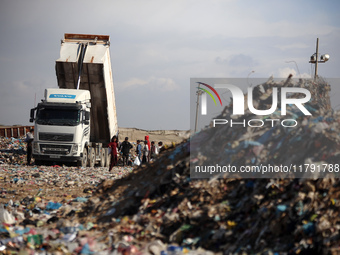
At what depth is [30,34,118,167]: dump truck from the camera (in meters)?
15.5

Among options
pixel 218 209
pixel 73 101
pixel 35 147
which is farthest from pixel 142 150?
pixel 218 209

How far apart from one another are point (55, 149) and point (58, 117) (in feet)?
4.42

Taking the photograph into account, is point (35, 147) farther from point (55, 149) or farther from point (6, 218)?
point (6, 218)

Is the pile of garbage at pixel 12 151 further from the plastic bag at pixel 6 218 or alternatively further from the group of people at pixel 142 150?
the plastic bag at pixel 6 218

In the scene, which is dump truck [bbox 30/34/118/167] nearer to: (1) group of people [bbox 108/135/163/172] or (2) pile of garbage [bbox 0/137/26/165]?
(1) group of people [bbox 108/135/163/172]

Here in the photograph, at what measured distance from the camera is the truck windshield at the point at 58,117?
15500 mm

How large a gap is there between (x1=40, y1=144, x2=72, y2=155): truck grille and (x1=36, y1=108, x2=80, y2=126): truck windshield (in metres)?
0.94

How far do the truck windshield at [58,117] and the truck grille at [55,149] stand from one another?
37.1 inches

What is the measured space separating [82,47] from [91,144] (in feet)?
13.6

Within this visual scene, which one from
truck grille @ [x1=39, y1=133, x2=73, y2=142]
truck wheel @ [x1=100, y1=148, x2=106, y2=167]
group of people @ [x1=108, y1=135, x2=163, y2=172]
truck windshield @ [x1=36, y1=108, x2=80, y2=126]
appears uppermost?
truck windshield @ [x1=36, y1=108, x2=80, y2=126]

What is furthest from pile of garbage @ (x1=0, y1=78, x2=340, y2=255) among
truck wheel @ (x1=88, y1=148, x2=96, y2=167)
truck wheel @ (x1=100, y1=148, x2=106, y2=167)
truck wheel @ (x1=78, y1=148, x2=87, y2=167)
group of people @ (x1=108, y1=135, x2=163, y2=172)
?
truck wheel @ (x1=100, y1=148, x2=106, y2=167)

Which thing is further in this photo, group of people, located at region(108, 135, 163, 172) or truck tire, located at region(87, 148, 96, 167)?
truck tire, located at region(87, 148, 96, 167)

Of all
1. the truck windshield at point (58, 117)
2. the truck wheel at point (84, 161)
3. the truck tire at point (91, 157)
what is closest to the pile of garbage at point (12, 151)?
the truck tire at point (91, 157)

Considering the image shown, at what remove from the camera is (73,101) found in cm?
1541
